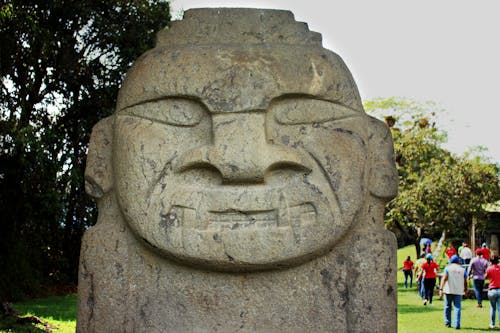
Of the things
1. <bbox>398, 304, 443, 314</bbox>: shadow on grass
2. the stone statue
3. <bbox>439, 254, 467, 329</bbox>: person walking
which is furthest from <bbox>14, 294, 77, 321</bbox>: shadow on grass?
the stone statue

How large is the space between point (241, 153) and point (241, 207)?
12.7 inches

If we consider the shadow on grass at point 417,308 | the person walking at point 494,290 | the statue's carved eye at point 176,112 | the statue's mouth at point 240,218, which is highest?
the statue's carved eye at point 176,112

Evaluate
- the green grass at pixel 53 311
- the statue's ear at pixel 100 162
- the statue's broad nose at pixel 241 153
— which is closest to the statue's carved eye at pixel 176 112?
the statue's broad nose at pixel 241 153

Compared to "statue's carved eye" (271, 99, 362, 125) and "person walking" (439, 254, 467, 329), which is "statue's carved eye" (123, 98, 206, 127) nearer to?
"statue's carved eye" (271, 99, 362, 125)

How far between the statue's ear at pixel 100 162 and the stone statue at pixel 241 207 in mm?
116

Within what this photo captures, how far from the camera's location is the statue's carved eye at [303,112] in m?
4.26

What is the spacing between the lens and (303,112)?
4.27 meters

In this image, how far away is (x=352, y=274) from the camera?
4.20 metres

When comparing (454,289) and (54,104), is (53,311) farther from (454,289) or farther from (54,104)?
(454,289)

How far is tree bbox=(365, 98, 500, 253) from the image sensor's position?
18672mm

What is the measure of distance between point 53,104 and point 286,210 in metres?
10.3

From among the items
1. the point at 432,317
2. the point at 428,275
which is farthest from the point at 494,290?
the point at 428,275

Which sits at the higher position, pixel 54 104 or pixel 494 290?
pixel 54 104

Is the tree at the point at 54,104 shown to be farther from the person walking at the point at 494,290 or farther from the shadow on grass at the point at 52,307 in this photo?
the person walking at the point at 494,290
